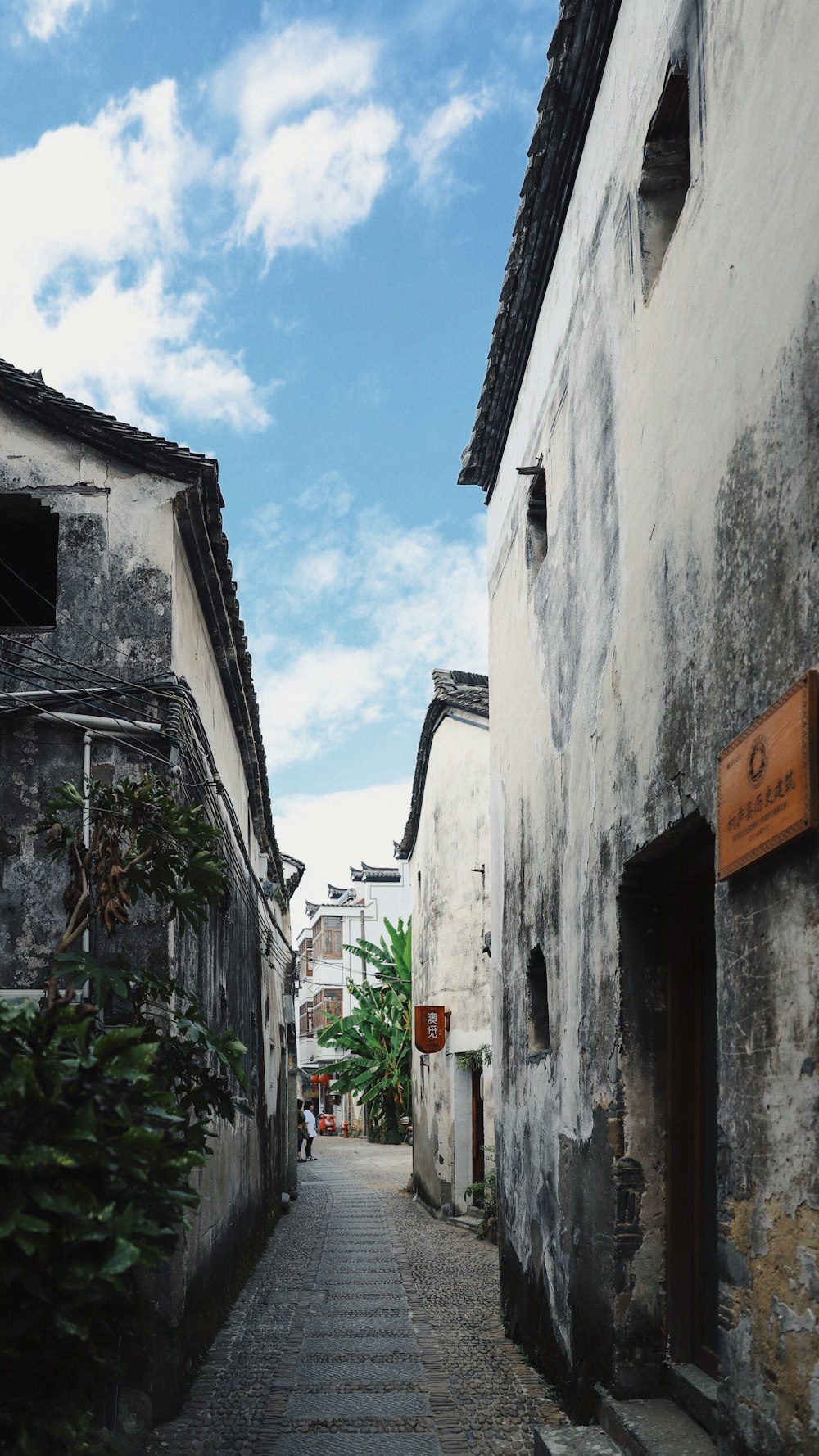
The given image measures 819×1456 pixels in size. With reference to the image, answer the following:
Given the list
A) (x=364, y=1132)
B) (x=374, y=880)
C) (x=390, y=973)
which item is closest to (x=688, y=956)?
(x=390, y=973)

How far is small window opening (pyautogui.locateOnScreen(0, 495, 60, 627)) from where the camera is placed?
8609mm

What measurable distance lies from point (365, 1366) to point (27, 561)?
Answer: 5946 millimetres

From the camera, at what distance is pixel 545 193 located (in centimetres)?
827

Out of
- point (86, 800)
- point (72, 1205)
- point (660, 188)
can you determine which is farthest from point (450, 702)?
point (72, 1205)

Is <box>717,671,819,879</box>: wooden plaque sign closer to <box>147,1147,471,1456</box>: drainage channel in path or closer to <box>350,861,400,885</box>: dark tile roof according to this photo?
<box>147,1147,471,1456</box>: drainage channel in path

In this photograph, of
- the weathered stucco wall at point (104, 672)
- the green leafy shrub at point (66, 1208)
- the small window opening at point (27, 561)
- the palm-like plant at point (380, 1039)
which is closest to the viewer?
the green leafy shrub at point (66, 1208)

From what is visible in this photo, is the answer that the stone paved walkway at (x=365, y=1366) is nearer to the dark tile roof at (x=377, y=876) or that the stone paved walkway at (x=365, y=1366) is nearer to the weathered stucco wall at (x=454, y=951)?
the weathered stucco wall at (x=454, y=951)

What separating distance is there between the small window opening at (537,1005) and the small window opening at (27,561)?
4028 mm

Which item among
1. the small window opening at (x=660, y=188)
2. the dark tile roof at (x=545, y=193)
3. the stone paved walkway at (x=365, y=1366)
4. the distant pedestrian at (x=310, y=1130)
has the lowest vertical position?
the distant pedestrian at (x=310, y=1130)

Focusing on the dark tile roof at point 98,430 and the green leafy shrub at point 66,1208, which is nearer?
the green leafy shrub at point 66,1208

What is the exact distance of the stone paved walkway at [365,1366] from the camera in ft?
22.5

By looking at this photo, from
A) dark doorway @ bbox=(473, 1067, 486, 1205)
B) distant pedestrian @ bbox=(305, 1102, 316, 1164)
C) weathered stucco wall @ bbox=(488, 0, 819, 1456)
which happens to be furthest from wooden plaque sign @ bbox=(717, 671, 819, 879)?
distant pedestrian @ bbox=(305, 1102, 316, 1164)

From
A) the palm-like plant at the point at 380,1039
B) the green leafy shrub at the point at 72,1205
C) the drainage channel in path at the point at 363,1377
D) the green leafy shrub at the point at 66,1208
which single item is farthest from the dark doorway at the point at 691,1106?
the palm-like plant at the point at 380,1039

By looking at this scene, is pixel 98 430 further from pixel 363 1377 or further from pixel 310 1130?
pixel 310 1130
